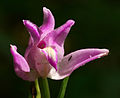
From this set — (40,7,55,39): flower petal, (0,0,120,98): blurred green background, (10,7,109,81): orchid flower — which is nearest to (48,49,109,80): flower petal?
(10,7,109,81): orchid flower

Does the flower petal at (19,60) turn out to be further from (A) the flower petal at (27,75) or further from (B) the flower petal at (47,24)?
(B) the flower petal at (47,24)

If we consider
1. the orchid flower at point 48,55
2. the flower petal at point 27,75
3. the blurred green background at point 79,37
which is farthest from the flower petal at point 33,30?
the blurred green background at point 79,37

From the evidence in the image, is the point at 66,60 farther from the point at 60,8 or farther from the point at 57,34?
the point at 60,8

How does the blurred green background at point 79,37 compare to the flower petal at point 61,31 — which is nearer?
the flower petal at point 61,31

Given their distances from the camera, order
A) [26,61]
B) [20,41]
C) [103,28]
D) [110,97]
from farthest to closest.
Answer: [103,28] → [20,41] → [110,97] → [26,61]

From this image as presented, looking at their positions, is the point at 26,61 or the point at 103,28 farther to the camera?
the point at 103,28

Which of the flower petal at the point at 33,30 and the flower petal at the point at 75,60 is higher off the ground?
the flower petal at the point at 33,30

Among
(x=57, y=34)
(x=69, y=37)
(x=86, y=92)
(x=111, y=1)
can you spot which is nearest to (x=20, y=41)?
(x=69, y=37)

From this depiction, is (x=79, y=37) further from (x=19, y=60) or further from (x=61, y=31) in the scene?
(x=19, y=60)

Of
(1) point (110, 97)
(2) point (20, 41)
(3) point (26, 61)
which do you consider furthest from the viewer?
(2) point (20, 41)
